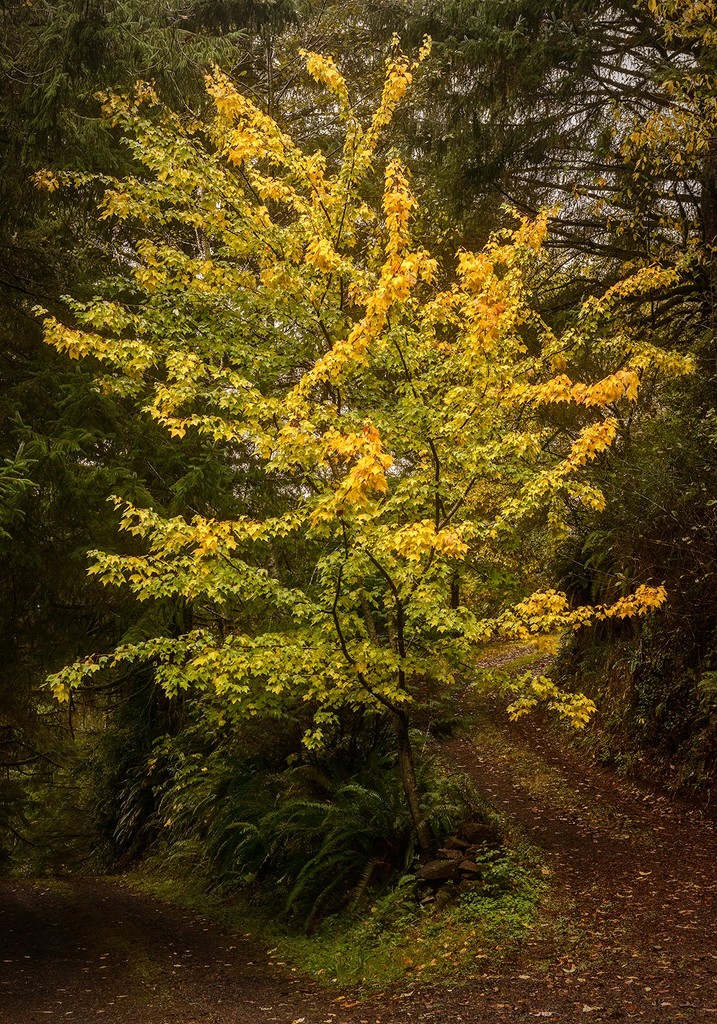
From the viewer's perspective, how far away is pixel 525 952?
624cm

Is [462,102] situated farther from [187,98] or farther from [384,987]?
[384,987]

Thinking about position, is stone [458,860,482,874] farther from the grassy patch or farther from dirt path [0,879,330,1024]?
dirt path [0,879,330,1024]

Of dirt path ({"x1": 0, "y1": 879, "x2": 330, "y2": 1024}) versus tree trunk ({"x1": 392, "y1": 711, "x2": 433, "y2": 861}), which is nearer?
dirt path ({"x1": 0, "y1": 879, "x2": 330, "y2": 1024})

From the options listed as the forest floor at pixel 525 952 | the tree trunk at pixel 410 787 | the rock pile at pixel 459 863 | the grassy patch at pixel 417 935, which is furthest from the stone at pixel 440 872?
the forest floor at pixel 525 952

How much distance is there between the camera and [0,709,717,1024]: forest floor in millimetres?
5465

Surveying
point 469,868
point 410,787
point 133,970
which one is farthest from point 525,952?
point 133,970

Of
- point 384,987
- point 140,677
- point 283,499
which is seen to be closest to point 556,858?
point 384,987

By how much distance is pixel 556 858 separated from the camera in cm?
796

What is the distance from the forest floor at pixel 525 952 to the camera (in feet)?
17.9

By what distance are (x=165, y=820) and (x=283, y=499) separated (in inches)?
223

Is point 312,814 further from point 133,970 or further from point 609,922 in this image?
point 609,922

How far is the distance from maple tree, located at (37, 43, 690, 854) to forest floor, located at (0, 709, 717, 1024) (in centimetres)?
168

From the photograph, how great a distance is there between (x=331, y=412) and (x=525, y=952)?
182 inches

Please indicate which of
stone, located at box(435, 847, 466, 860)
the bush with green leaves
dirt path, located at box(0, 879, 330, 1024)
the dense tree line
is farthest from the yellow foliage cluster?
dirt path, located at box(0, 879, 330, 1024)
